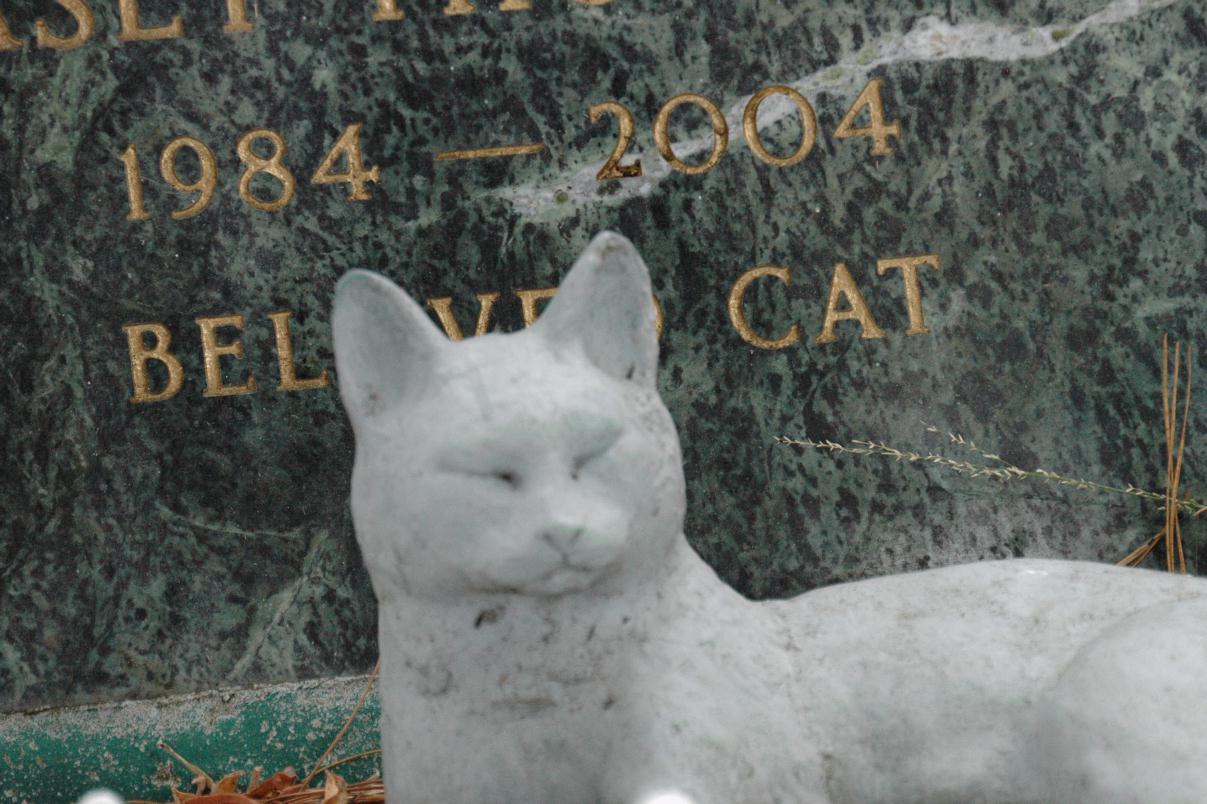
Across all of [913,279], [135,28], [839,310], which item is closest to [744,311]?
[839,310]

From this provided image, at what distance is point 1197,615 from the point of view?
1691 mm

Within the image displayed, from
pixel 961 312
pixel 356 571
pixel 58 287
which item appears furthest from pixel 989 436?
pixel 58 287

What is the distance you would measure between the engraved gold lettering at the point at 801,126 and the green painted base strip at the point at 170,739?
1.37 meters

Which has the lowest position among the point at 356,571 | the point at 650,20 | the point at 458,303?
the point at 356,571

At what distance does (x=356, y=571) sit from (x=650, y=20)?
1283 millimetres

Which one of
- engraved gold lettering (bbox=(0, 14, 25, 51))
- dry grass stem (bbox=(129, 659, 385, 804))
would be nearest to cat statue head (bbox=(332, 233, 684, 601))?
dry grass stem (bbox=(129, 659, 385, 804))

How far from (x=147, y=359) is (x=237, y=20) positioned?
28.2 inches

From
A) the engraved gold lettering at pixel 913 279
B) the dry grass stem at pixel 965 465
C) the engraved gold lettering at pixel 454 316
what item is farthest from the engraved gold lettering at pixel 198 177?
the engraved gold lettering at pixel 913 279

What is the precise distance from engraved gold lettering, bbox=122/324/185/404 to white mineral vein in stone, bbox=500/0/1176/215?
75cm

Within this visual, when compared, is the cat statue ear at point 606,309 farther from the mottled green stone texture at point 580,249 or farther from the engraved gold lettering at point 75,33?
the engraved gold lettering at point 75,33

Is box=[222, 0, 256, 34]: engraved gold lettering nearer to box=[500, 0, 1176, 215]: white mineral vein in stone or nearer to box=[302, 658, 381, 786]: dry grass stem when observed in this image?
box=[500, 0, 1176, 215]: white mineral vein in stone

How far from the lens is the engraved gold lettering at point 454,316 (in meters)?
2.88

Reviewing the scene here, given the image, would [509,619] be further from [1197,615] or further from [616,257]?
[1197,615]

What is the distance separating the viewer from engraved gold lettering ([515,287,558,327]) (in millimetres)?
2881
